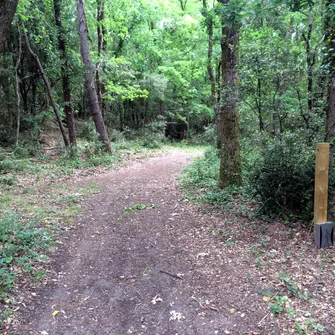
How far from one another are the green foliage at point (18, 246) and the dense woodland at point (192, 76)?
3.03 metres

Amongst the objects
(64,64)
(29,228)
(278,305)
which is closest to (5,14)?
(29,228)

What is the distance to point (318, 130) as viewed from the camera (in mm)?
5176

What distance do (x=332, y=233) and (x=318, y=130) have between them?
2266mm

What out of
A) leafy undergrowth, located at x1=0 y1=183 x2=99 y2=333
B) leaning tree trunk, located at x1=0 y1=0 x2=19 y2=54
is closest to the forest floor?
leafy undergrowth, located at x1=0 y1=183 x2=99 y2=333

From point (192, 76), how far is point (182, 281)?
68.0ft

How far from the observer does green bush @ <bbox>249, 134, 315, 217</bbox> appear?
4348 mm

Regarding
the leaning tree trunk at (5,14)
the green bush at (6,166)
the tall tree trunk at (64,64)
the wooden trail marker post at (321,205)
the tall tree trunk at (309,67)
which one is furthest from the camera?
the tall tree trunk at (64,64)

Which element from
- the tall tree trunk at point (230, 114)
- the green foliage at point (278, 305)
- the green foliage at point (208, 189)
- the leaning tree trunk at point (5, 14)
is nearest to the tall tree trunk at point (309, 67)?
the tall tree trunk at point (230, 114)

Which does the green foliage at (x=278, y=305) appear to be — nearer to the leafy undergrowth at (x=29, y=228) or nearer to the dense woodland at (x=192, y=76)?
the dense woodland at (x=192, y=76)

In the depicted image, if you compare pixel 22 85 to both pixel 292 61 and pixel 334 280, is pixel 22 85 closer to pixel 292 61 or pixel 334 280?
pixel 292 61

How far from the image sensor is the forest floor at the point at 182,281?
2.76m

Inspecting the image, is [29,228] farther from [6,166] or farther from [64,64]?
[64,64]

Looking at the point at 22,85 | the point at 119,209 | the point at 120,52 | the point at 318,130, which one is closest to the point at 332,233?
the point at 318,130

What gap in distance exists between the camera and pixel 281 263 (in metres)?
3.65
